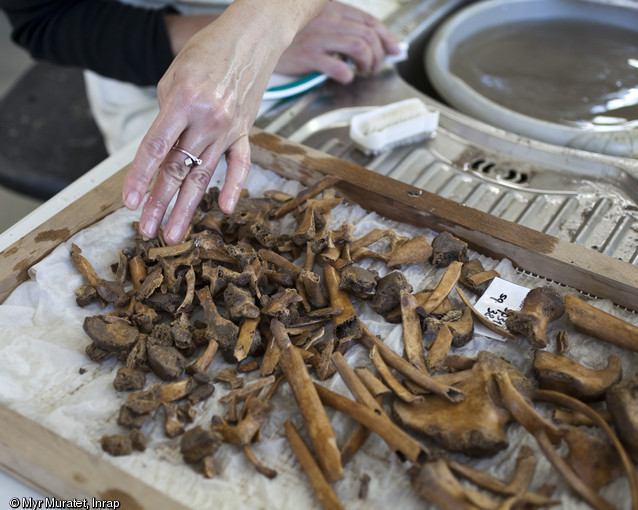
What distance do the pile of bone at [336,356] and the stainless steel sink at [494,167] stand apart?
294mm

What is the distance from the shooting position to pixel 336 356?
113 cm

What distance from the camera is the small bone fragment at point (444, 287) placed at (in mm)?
1261

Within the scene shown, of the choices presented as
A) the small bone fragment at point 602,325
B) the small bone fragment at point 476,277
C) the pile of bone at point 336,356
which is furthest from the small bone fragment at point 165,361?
the small bone fragment at point 602,325

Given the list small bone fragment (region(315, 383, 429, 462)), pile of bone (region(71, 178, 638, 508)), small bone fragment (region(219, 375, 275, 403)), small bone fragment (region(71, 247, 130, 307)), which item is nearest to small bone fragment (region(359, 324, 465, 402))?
pile of bone (region(71, 178, 638, 508))

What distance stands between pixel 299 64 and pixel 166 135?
0.85 metres

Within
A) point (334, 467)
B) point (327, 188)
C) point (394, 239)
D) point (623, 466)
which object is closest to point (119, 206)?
point (327, 188)

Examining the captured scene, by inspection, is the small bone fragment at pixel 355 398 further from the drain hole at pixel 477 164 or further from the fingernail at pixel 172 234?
the drain hole at pixel 477 164

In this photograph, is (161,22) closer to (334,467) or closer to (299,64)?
(299,64)

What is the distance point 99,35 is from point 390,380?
151 cm

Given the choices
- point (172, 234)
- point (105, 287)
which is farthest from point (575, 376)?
point (105, 287)

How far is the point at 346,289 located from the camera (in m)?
1.30

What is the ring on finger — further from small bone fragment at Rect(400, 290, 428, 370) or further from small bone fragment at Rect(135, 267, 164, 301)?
small bone fragment at Rect(400, 290, 428, 370)

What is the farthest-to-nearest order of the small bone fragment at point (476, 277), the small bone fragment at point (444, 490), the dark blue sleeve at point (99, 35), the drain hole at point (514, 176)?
the dark blue sleeve at point (99, 35), the drain hole at point (514, 176), the small bone fragment at point (476, 277), the small bone fragment at point (444, 490)

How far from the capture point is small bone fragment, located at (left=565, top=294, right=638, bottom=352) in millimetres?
1158
